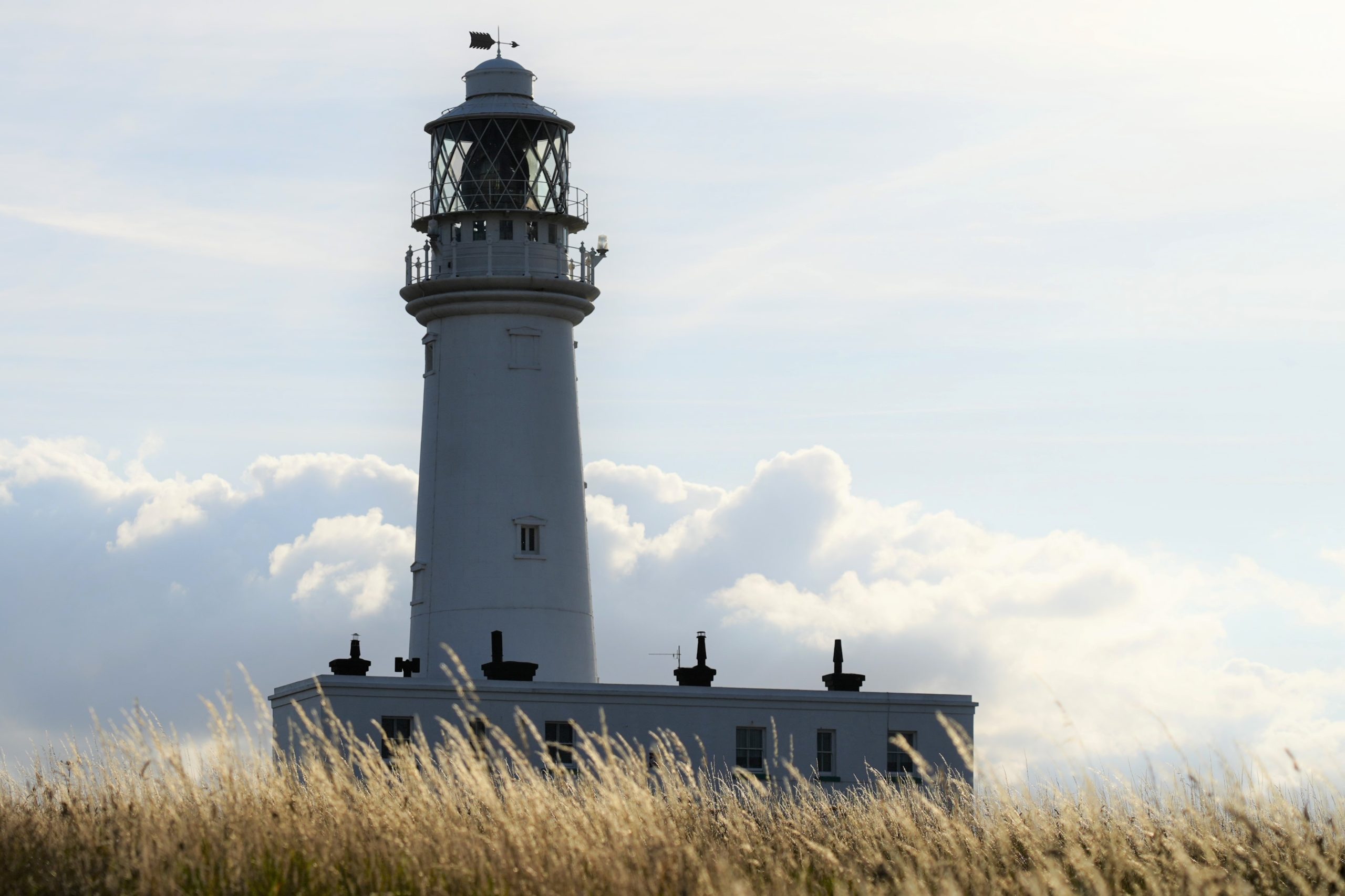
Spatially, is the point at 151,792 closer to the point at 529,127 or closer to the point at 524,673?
the point at 524,673

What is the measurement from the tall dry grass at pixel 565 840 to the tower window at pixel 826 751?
1472 centimetres

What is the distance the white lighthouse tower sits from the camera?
31.6 metres

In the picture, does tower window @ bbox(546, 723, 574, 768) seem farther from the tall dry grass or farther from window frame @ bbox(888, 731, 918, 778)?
the tall dry grass

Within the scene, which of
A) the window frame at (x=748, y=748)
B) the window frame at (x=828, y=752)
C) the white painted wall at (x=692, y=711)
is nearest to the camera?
the white painted wall at (x=692, y=711)

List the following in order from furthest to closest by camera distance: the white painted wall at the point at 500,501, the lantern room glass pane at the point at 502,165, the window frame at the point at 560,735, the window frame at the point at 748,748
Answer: the lantern room glass pane at the point at 502,165 < the white painted wall at the point at 500,501 < the window frame at the point at 748,748 < the window frame at the point at 560,735

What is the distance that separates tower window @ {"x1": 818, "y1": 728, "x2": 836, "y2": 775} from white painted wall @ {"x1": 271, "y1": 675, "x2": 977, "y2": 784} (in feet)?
0.26

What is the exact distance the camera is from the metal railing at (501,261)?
107ft

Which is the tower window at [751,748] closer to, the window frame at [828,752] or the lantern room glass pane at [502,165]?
the window frame at [828,752]

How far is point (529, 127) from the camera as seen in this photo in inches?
1313

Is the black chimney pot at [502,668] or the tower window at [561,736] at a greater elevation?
the black chimney pot at [502,668]

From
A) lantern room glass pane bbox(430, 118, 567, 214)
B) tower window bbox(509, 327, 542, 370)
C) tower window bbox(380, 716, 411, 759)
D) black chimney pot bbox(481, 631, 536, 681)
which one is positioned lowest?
tower window bbox(380, 716, 411, 759)

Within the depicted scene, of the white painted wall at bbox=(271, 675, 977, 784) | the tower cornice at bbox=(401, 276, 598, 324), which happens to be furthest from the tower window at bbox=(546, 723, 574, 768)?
the tower cornice at bbox=(401, 276, 598, 324)

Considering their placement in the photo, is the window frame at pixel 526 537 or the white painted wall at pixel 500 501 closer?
the white painted wall at pixel 500 501

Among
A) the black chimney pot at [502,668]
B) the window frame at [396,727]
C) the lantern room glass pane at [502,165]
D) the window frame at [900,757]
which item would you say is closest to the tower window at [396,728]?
the window frame at [396,727]
